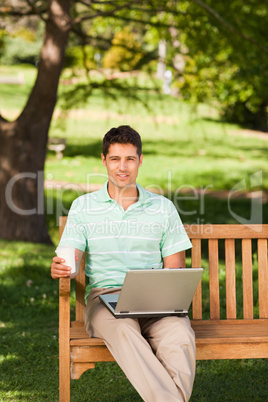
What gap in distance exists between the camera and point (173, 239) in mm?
3758

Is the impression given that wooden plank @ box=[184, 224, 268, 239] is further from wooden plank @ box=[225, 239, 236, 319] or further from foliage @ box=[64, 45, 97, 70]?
foliage @ box=[64, 45, 97, 70]

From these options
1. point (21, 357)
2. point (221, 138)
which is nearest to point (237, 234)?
point (21, 357)

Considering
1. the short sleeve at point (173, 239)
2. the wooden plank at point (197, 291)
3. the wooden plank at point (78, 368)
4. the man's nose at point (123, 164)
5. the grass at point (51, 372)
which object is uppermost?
the man's nose at point (123, 164)

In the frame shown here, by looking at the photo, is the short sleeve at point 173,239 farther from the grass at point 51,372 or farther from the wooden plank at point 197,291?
the grass at point 51,372

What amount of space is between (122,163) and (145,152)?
663 inches

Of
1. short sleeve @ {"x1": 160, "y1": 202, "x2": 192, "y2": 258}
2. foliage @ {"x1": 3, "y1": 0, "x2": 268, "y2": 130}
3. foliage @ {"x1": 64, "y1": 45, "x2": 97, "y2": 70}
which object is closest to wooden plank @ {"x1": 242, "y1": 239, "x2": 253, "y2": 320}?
short sleeve @ {"x1": 160, "y1": 202, "x2": 192, "y2": 258}

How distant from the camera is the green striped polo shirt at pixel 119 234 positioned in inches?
145

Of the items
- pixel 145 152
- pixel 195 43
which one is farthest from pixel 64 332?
pixel 145 152

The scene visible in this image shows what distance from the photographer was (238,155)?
71.1ft

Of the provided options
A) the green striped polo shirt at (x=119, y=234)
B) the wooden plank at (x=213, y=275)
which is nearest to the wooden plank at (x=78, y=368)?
the green striped polo shirt at (x=119, y=234)

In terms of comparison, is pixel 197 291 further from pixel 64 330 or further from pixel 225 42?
pixel 225 42

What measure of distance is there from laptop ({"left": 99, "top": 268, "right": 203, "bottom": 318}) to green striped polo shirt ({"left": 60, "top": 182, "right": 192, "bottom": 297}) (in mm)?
269

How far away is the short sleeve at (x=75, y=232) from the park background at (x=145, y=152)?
116 centimetres

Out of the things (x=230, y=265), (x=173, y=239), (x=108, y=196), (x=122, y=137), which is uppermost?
(x=122, y=137)
